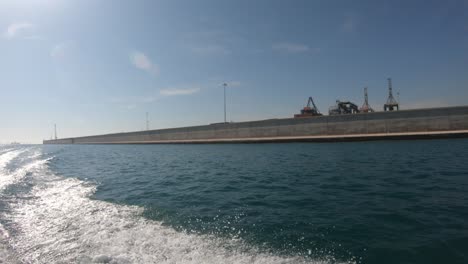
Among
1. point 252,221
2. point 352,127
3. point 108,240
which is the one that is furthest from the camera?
point 352,127

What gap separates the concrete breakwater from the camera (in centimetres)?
3872

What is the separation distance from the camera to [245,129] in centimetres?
6184

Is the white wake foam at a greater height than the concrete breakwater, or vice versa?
the concrete breakwater

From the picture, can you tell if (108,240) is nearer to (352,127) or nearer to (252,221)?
(252,221)

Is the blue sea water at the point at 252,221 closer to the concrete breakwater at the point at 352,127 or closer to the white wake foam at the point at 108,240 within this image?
the white wake foam at the point at 108,240

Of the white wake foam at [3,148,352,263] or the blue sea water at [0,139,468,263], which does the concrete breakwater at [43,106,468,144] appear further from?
the white wake foam at [3,148,352,263]

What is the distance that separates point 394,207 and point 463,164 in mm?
11193

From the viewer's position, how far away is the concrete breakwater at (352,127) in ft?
127

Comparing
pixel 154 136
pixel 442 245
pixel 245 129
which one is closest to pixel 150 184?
pixel 442 245

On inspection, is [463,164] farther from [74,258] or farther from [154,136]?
[154,136]

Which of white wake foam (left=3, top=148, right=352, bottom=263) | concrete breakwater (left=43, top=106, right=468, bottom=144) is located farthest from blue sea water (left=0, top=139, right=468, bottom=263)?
concrete breakwater (left=43, top=106, right=468, bottom=144)

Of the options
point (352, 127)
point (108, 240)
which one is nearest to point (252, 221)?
point (108, 240)

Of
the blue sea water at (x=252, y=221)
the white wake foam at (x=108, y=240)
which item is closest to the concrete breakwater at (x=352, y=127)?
the blue sea water at (x=252, y=221)

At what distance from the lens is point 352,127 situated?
4703 cm
